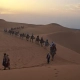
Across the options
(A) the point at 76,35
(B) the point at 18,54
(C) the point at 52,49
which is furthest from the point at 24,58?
(A) the point at 76,35

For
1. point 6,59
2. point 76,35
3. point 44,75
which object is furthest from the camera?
point 76,35

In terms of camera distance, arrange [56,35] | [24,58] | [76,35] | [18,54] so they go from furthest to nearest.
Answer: [76,35] → [56,35] → [18,54] → [24,58]

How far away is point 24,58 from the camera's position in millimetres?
20781

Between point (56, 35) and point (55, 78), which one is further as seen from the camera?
point (56, 35)

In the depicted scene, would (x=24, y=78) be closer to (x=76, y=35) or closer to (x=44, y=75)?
(x=44, y=75)

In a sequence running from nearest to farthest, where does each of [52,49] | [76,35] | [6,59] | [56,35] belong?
[6,59], [52,49], [56,35], [76,35]

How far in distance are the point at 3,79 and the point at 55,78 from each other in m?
1.98

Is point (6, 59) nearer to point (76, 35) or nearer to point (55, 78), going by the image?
point (55, 78)

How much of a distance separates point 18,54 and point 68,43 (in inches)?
776

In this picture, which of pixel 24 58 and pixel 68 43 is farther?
pixel 68 43

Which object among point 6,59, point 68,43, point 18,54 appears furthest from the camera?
point 68,43

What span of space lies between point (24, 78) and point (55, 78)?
1.19m

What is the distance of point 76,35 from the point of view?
4775 cm

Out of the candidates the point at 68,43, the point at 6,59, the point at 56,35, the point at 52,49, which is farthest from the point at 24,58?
the point at 56,35
